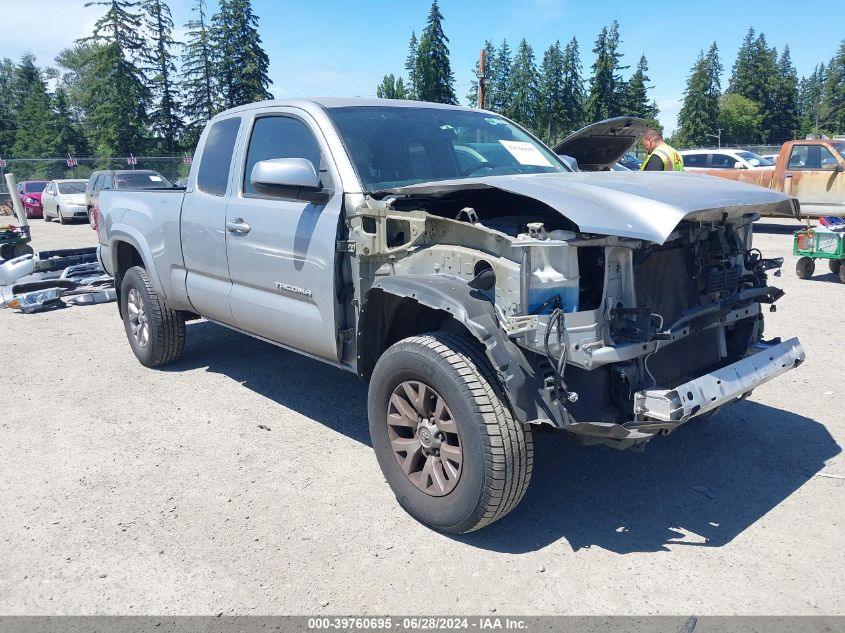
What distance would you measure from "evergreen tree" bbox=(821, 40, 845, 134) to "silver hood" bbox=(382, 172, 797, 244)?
9269 centimetres

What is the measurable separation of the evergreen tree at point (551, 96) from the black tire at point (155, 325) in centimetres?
6504

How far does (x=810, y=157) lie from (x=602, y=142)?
38.4 ft

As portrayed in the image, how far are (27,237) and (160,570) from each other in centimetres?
1107

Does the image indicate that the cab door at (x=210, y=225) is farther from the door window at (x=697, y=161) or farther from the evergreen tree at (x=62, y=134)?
the evergreen tree at (x=62, y=134)

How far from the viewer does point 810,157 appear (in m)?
14.5

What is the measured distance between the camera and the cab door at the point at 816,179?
45.5ft

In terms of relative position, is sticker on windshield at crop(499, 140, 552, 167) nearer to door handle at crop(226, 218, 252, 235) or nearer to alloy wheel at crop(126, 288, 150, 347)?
door handle at crop(226, 218, 252, 235)

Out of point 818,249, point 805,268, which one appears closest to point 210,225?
point 818,249

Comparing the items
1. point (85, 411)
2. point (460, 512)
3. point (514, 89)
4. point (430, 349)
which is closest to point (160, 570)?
point (460, 512)

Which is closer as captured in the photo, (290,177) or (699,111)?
(290,177)

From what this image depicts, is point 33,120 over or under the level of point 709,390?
over

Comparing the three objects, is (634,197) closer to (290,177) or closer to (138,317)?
(290,177)

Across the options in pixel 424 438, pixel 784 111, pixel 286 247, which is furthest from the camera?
pixel 784 111

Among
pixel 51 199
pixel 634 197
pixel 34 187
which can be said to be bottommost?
pixel 634 197
